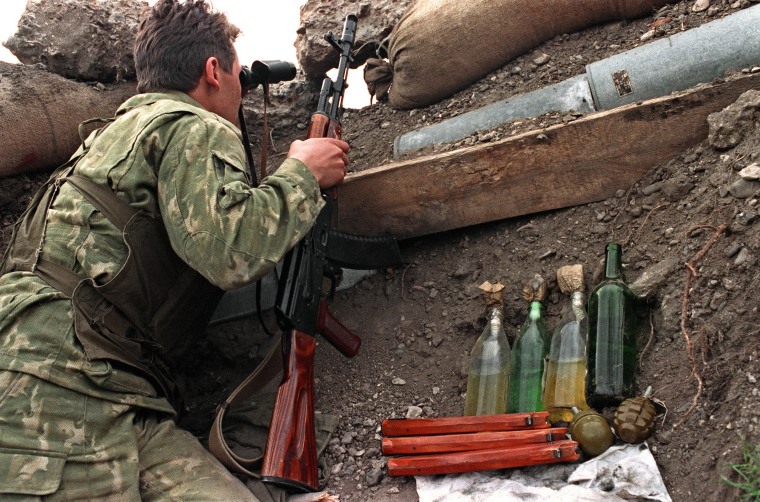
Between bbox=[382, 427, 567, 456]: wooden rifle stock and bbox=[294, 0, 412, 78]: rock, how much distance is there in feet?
8.92

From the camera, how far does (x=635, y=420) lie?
8.69 ft

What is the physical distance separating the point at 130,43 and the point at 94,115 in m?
0.48

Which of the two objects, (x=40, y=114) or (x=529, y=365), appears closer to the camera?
(x=529, y=365)

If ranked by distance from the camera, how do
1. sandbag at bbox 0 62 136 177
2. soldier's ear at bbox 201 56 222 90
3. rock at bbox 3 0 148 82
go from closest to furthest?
soldier's ear at bbox 201 56 222 90
sandbag at bbox 0 62 136 177
rock at bbox 3 0 148 82

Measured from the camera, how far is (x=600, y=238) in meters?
3.46

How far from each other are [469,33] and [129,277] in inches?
92.8

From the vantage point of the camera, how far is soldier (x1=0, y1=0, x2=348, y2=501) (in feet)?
A: 8.48

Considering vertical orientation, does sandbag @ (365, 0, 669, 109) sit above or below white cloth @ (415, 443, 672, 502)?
above

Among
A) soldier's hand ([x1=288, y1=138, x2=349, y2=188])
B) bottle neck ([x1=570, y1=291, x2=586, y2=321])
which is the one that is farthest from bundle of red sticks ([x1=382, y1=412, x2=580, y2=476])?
soldier's hand ([x1=288, y1=138, x2=349, y2=188])

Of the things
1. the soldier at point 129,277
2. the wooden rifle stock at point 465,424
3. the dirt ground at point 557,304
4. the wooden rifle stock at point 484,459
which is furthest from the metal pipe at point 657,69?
the wooden rifle stock at point 484,459

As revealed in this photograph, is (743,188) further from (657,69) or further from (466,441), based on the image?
(466,441)

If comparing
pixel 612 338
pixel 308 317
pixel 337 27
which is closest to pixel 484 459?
pixel 612 338

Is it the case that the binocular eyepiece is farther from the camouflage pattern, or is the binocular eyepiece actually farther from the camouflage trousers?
the camouflage trousers

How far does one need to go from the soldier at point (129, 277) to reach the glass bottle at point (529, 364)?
998mm
